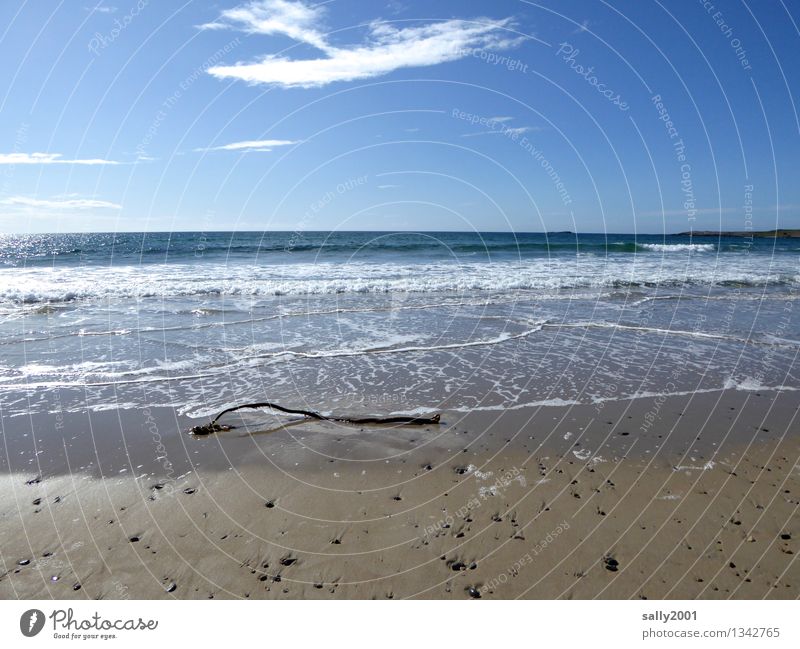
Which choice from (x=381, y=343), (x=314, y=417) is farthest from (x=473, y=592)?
(x=381, y=343)

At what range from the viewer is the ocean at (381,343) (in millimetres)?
8117

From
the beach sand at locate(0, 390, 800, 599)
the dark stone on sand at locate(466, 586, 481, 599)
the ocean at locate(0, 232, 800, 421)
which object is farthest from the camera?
the ocean at locate(0, 232, 800, 421)

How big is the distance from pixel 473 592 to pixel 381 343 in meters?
8.34

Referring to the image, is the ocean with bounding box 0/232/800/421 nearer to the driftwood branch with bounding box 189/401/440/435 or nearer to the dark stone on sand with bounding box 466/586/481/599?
the driftwood branch with bounding box 189/401/440/435

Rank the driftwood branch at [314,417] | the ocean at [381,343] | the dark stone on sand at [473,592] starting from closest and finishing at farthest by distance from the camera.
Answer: the dark stone on sand at [473,592] < the driftwood branch at [314,417] < the ocean at [381,343]

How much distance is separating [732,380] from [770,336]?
17.0 feet

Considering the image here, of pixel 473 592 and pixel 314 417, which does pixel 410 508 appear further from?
pixel 314 417

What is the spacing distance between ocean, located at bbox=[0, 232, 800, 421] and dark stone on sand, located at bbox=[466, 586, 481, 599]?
3.82 m

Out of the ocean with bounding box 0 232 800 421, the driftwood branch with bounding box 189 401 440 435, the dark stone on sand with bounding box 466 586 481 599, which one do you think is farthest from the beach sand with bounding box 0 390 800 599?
the ocean with bounding box 0 232 800 421

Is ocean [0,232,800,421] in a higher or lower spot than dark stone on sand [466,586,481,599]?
higher

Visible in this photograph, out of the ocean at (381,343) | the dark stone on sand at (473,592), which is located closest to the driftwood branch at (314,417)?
the ocean at (381,343)

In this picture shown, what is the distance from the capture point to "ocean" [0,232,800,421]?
812 cm

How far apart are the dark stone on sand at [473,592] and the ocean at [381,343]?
12.5 feet

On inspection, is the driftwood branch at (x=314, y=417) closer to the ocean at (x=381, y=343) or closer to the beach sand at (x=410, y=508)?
the beach sand at (x=410, y=508)
